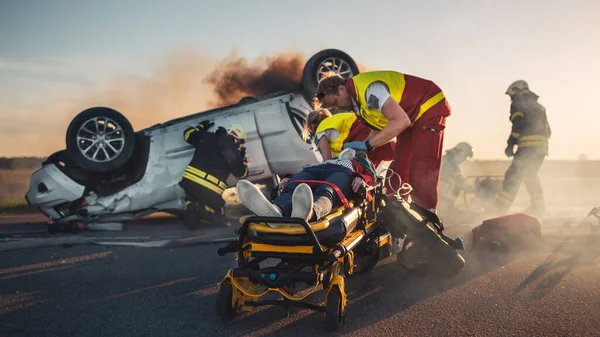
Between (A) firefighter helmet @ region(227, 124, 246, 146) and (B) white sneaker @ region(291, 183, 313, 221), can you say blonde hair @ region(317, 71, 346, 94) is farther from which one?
(A) firefighter helmet @ region(227, 124, 246, 146)

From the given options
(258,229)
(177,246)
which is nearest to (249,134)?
(177,246)

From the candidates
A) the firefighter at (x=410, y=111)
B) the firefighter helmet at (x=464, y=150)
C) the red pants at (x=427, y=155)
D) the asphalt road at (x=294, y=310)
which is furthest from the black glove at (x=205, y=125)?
the firefighter helmet at (x=464, y=150)

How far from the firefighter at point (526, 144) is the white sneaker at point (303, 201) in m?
6.73

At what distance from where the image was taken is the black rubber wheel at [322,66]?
8164 millimetres

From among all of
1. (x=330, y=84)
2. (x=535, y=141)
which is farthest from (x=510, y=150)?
(x=330, y=84)

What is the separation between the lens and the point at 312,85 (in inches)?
323

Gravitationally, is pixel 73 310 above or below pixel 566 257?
above

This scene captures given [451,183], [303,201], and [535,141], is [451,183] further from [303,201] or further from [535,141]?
[303,201]

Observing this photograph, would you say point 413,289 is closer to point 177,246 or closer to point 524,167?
point 177,246

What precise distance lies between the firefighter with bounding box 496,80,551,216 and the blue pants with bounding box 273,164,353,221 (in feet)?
19.5

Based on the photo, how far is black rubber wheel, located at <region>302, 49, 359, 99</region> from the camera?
816cm

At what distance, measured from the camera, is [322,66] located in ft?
27.0

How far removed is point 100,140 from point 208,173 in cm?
161

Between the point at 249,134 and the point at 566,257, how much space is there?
186 inches
